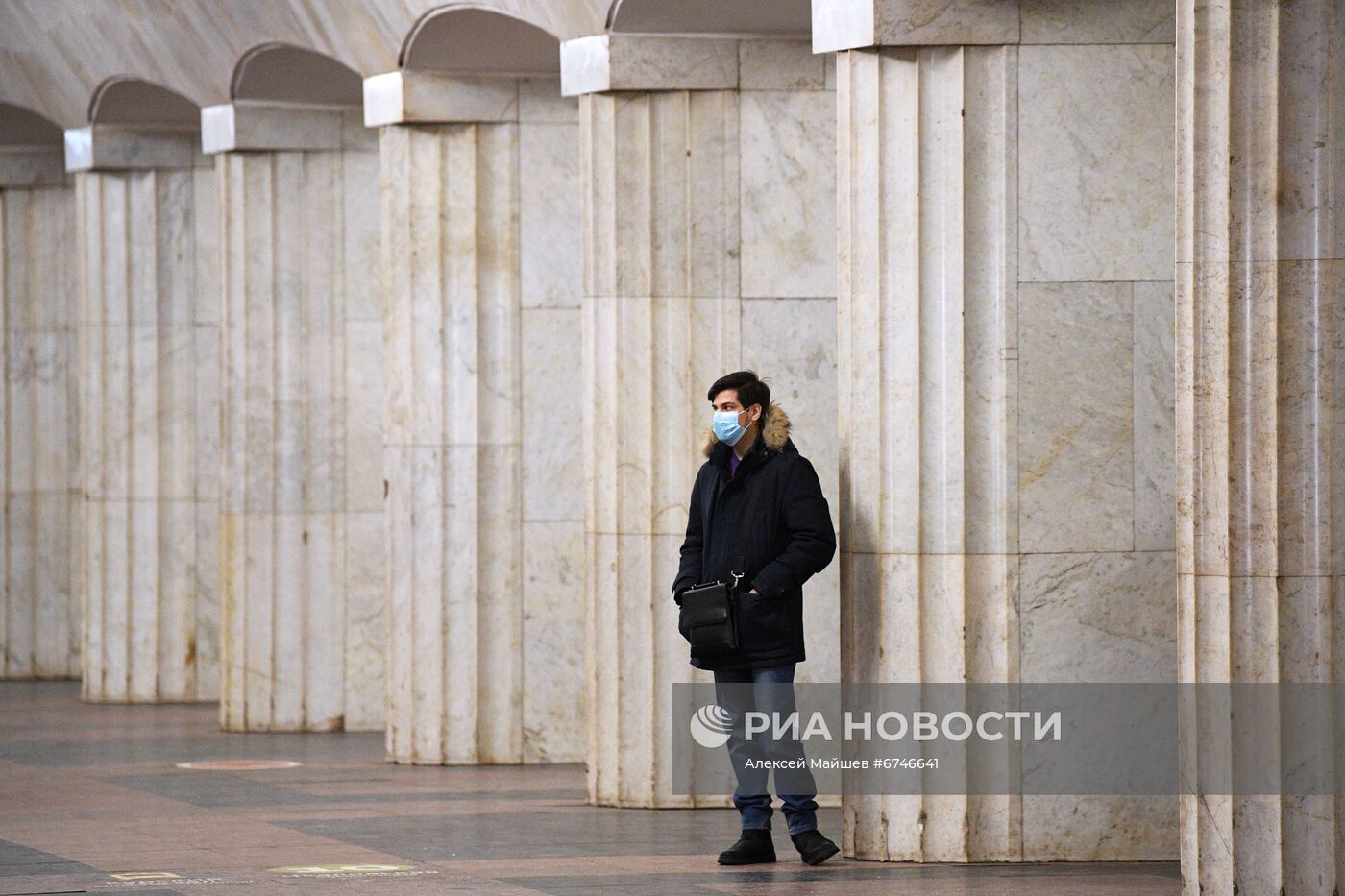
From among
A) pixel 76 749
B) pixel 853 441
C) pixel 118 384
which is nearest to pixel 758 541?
pixel 853 441

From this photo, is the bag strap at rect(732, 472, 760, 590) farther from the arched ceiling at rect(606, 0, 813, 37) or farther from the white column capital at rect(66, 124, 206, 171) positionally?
the white column capital at rect(66, 124, 206, 171)

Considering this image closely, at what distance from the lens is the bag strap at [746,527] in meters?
10.8

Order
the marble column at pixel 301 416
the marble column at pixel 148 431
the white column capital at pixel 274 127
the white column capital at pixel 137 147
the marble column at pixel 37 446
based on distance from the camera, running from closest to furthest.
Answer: the white column capital at pixel 274 127, the marble column at pixel 301 416, the white column capital at pixel 137 147, the marble column at pixel 148 431, the marble column at pixel 37 446

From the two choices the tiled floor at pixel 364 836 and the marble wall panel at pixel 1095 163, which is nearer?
the tiled floor at pixel 364 836

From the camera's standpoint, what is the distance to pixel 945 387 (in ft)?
35.7

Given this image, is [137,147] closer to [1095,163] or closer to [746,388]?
[746,388]

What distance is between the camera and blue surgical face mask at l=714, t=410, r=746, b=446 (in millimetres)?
10875

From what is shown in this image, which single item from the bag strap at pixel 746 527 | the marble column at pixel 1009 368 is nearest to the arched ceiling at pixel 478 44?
the marble column at pixel 1009 368

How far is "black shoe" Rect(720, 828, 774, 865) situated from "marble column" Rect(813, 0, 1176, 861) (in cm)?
46

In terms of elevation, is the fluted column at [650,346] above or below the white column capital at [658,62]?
below

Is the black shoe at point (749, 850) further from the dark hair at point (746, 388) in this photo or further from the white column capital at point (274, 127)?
the white column capital at point (274, 127)

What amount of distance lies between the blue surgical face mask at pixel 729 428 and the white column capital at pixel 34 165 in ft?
41.6

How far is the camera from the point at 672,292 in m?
13.1

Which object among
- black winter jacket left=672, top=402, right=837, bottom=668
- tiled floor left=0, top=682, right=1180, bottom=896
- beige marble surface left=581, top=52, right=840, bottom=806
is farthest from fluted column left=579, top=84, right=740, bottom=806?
black winter jacket left=672, top=402, right=837, bottom=668
